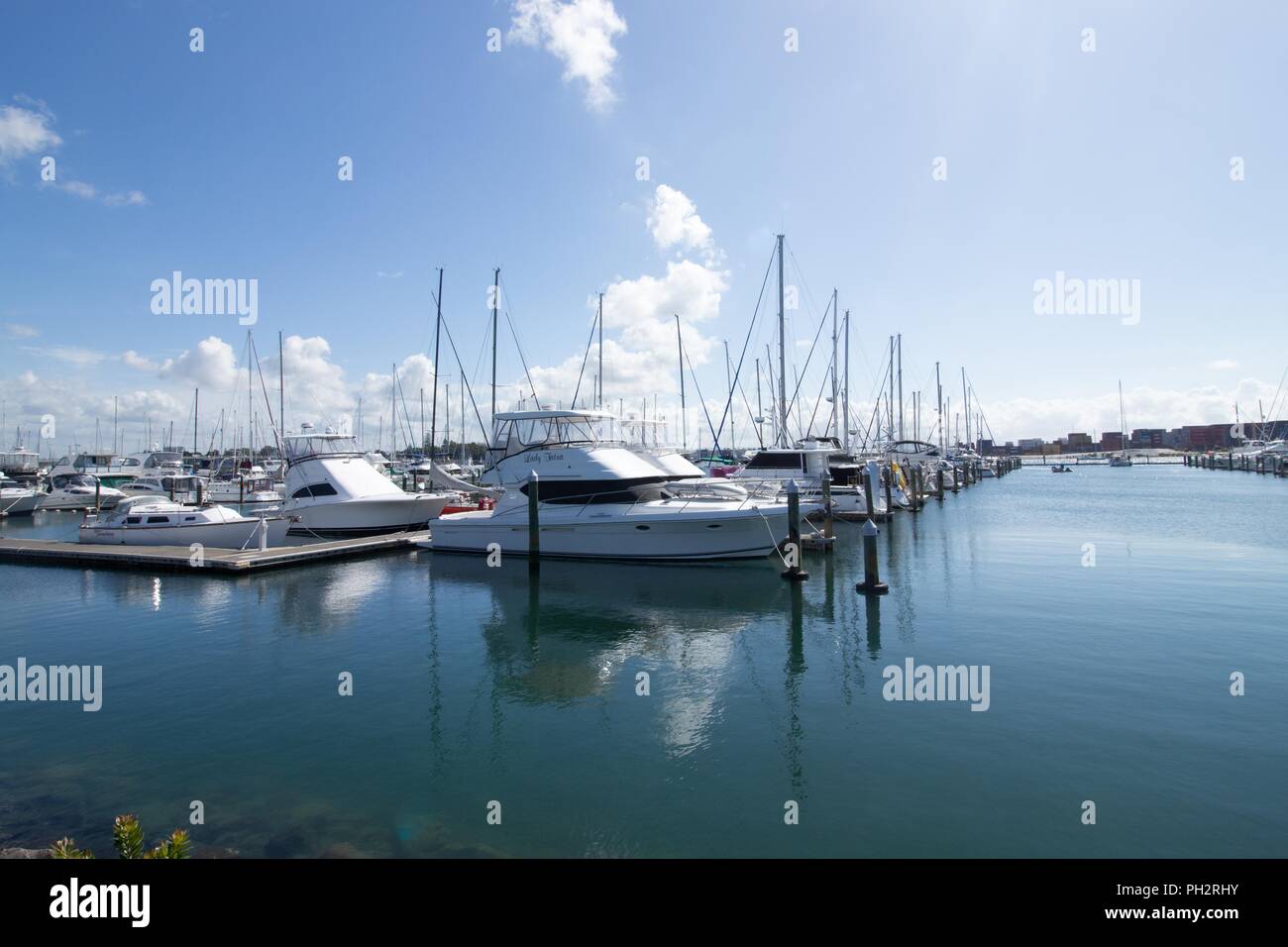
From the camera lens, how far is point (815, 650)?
45.6 feet

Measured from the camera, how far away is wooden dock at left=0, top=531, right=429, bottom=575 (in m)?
23.3

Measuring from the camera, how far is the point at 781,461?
36.1 metres

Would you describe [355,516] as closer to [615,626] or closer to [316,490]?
[316,490]

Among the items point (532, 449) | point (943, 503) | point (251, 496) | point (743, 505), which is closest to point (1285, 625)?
point (743, 505)

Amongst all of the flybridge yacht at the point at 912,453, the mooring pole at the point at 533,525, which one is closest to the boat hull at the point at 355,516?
the mooring pole at the point at 533,525

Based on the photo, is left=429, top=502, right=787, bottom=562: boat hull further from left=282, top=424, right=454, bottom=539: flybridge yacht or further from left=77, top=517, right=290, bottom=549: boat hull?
left=77, top=517, right=290, bottom=549: boat hull

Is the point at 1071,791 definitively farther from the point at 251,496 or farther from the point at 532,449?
the point at 251,496

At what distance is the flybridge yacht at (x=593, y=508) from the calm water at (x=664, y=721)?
266 cm

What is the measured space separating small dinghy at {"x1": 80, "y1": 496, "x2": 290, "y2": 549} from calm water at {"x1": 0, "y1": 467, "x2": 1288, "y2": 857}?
6449 millimetres

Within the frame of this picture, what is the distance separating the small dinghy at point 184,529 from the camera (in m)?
27.0

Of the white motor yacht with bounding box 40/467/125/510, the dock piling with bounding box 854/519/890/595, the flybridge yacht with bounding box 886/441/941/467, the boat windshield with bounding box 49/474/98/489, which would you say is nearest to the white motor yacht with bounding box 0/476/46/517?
the white motor yacht with bounding box 40/467/125/510

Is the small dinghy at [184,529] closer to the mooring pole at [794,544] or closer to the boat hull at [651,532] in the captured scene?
the boat hull at [651,532]

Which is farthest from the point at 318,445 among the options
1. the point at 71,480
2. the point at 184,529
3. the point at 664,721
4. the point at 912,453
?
the point at 912,453

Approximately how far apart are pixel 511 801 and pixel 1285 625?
16.6 metres
